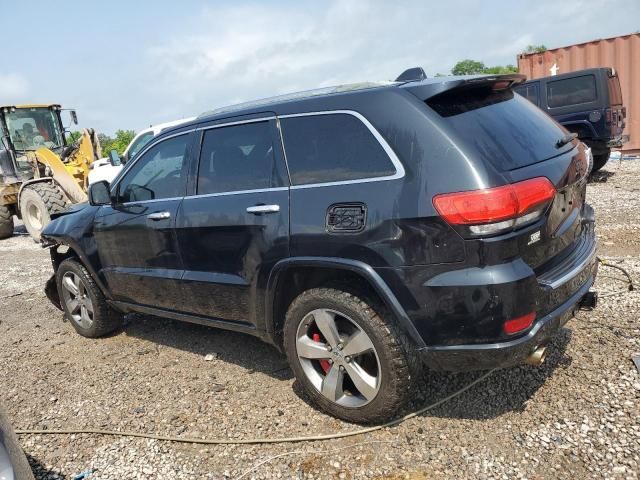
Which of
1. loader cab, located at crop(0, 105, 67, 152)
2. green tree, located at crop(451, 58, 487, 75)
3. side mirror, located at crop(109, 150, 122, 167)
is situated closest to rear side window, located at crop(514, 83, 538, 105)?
side mirror, located at crop(109, 150, 122, 167)

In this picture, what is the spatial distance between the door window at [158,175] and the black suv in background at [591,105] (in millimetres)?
8070

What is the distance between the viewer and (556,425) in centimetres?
269

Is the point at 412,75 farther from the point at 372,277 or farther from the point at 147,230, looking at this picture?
the point at 147,230

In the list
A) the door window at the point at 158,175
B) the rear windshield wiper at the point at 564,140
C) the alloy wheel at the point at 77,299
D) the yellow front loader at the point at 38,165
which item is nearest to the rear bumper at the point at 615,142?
the rear windshield wiper at the point at 564,140

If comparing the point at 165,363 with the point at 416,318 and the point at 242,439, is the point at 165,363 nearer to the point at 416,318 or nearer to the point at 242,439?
the point at 242,439

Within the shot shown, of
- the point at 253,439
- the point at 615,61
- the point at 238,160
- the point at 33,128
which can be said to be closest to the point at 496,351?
the point at 253,439

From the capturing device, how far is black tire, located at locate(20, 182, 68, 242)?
10.1m

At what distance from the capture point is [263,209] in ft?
9.69

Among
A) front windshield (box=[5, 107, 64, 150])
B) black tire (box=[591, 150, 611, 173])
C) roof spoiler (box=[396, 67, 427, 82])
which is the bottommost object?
black tire (box=[591, 150, 611, 173])

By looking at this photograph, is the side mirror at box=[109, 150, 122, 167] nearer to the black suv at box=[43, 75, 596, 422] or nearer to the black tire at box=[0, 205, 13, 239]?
the black tire at box=[0, 205, 13, 239]

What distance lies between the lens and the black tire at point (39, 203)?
1009 centimetres

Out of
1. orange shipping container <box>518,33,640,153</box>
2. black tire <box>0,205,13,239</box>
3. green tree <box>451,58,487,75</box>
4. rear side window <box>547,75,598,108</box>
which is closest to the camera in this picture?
rear side window <box>547,75,598,108</box>

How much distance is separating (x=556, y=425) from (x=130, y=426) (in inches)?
96.6

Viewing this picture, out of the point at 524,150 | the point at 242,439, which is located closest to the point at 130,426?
the point at 242,439
